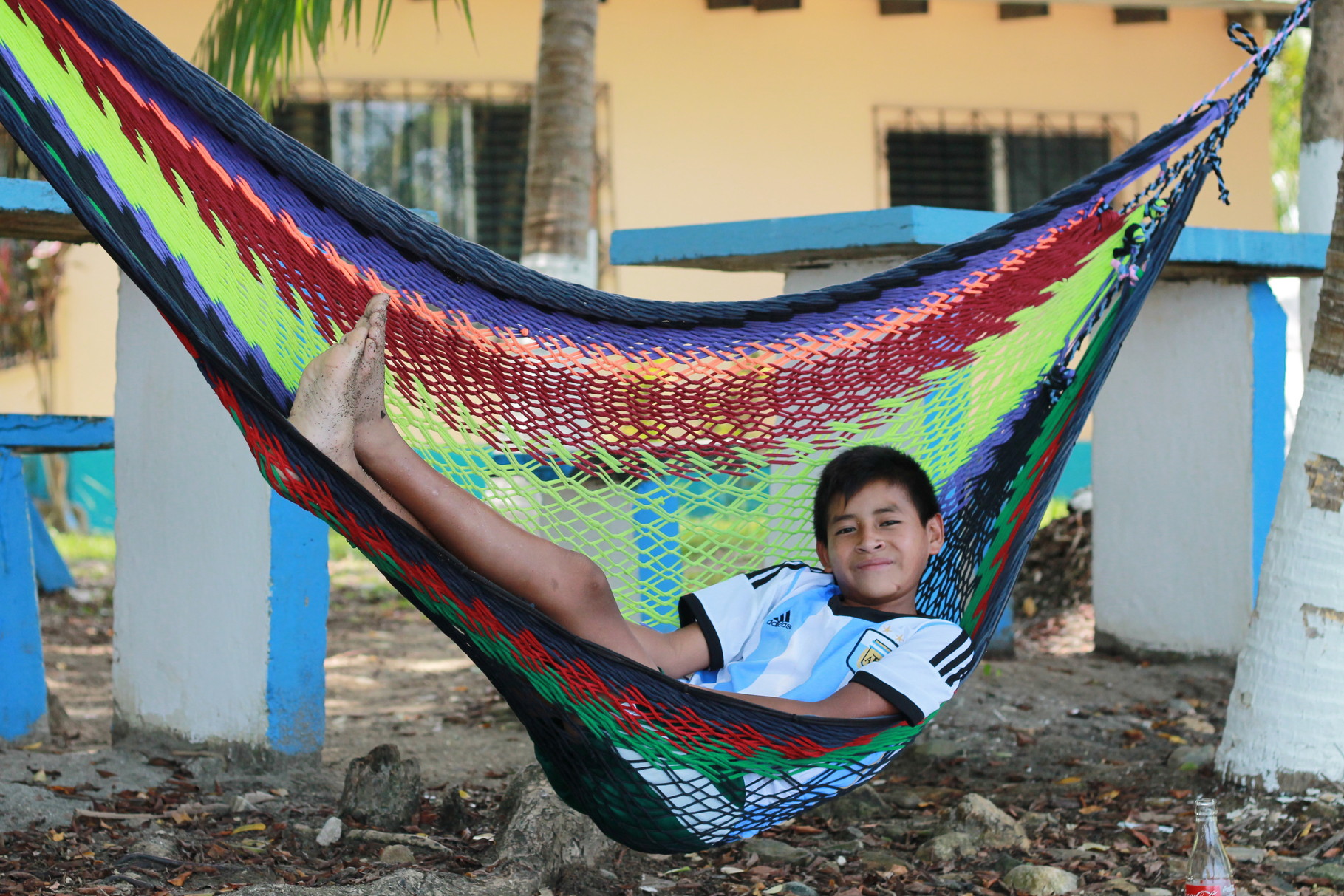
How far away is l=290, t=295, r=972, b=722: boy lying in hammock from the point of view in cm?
162

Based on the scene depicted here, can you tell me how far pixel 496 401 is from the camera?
216 cm

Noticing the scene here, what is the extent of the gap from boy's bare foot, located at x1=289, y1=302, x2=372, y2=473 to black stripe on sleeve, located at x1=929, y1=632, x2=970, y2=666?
0.85m

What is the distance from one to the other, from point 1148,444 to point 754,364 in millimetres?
1945

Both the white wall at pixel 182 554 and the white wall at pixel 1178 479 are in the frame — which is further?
the white wall at pixel 1178 479

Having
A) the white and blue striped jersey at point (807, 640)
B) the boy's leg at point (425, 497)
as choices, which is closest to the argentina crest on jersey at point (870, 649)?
the white and blue striped jersey at point (807, 640)

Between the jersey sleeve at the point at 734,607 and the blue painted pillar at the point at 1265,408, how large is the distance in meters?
1.98

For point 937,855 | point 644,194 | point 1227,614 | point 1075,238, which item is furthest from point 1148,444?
point 644,194

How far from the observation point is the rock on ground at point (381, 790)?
7.68 feet

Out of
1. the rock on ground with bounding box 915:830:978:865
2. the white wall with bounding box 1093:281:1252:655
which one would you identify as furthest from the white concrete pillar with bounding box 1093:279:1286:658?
the rock on ground with bounding box 915:830:978:865

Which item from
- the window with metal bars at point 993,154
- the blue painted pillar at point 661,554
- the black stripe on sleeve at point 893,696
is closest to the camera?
the black stripe on sleeve at point 893,696

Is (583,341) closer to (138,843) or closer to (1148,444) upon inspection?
(138,843)

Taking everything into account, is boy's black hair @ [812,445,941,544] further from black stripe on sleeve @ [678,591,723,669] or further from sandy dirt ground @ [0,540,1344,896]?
sandy dirt ground @ [0,540,1344,896]

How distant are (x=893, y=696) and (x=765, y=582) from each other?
1.41 ft

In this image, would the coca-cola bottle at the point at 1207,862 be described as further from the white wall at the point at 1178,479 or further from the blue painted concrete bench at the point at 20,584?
the blue painted concrete bench at the point at 20,584
